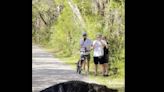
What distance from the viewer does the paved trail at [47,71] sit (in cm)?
445

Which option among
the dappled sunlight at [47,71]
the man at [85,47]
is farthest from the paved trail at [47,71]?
the man at [85,47]

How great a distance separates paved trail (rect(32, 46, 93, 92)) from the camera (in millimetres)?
4453

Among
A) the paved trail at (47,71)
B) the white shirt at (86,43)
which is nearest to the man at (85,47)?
the white shirt at (86,43)

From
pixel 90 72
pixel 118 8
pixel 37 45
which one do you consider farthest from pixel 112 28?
pixel 37 45

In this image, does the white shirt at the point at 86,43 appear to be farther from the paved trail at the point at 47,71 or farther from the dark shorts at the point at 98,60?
the paved trail at the point at 47,71

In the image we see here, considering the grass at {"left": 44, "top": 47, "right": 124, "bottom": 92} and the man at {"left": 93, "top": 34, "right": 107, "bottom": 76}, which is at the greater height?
the man at {"left": 93, "top": 34, "right": 107, "bottom": 76}

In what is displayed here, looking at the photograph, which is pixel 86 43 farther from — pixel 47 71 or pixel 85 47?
pixel 47 71

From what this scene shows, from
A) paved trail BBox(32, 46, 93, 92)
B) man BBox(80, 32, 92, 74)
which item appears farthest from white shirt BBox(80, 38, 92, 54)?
paved trail BBox(32, 46, 93, 92)

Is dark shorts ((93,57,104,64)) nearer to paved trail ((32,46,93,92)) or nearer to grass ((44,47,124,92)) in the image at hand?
grass ((44,47,124,92))

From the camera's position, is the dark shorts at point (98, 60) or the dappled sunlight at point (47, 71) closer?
the dappled sunlight at point (47, 71)

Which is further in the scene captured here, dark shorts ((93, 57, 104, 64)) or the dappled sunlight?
dark shorts ((93, 57, 104, 64))

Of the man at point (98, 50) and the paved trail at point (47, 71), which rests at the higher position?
the man at point (98, 50)
